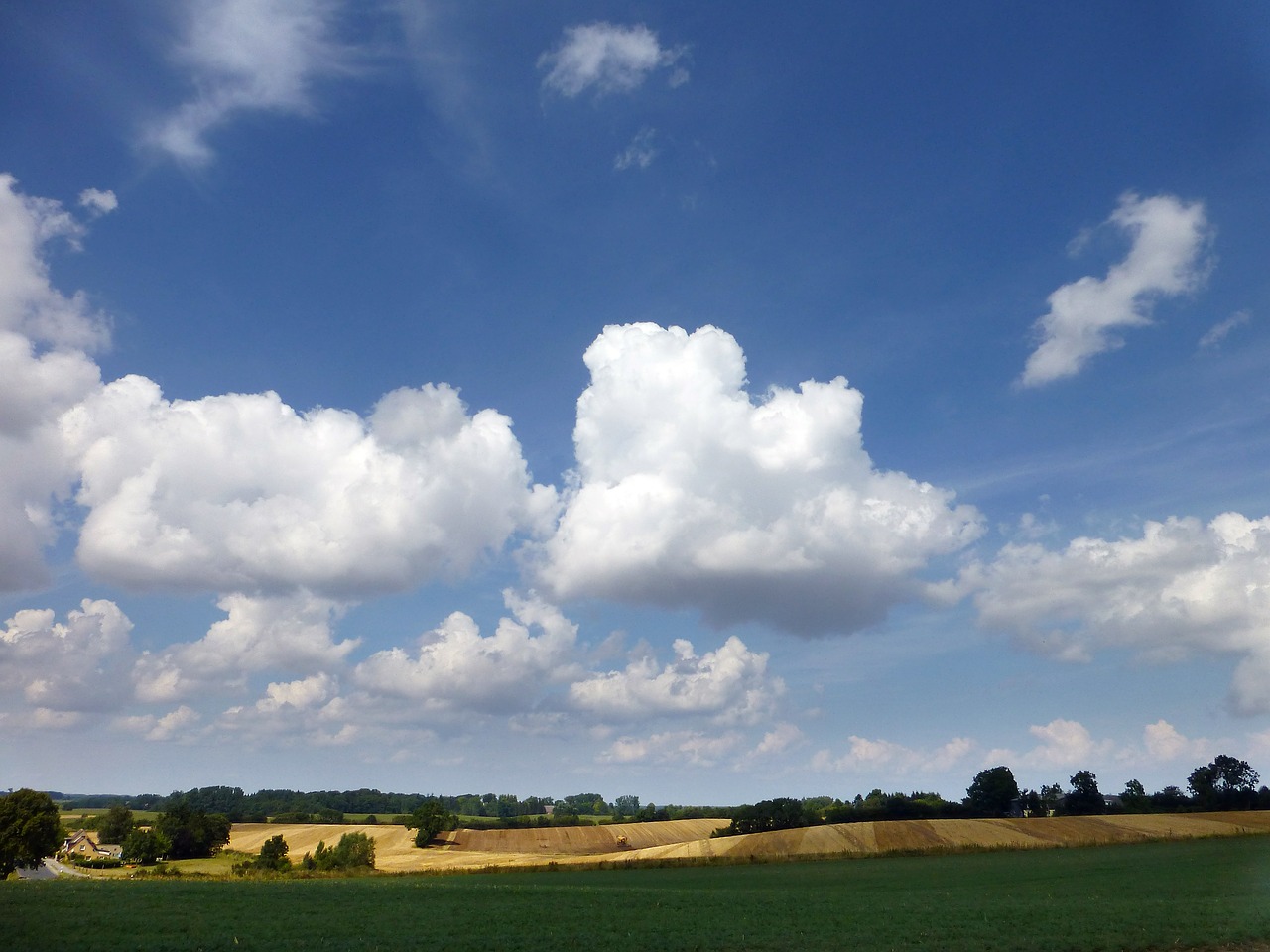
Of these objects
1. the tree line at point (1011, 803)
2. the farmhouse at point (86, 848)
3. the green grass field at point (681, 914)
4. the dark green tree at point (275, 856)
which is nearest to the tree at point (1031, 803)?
the tree line at point (1011, 803)

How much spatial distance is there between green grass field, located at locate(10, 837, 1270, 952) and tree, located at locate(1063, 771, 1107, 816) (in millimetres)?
89197

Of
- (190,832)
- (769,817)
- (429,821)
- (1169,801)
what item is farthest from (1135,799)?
(190,832)

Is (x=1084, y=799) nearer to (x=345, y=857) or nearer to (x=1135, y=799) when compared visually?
(x=1135, y=799)

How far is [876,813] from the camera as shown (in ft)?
426

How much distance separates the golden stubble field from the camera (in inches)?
3755

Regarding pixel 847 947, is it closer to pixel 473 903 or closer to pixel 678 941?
pixel 678 941

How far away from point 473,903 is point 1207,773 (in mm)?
162203

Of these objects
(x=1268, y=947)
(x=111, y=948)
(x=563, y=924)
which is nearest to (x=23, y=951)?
(x=111, y=948)

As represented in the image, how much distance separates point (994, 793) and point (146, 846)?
463ft

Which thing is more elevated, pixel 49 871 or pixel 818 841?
pixel 818 841

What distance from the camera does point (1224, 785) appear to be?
495 ft

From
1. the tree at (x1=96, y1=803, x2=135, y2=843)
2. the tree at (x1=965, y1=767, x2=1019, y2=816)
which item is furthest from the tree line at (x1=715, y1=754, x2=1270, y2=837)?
the tree at (x1=96, y1=803, x2=135, y2=843)

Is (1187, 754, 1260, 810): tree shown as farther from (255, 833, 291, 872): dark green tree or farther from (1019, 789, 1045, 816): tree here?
(255, 833, 291, 872): dark green tree

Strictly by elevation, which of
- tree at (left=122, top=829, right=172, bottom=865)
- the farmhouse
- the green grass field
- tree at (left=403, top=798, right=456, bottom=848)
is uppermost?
the green grass field
